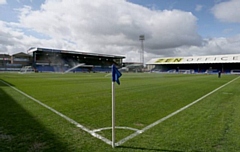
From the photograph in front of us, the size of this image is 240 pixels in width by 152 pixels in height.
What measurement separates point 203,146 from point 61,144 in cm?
319

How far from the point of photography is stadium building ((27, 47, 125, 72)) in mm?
98688

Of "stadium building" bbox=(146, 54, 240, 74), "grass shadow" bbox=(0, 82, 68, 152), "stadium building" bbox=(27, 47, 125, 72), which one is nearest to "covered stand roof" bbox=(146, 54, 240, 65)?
"stadium building" bbox=(146, 54, 240, 74)

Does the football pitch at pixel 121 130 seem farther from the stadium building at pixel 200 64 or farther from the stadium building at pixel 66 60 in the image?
the stadium building at pixel 66 60

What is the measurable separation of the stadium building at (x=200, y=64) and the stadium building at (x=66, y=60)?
3018cm

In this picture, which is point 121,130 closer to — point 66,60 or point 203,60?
point 203,60

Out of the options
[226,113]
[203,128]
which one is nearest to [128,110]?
[203,128]

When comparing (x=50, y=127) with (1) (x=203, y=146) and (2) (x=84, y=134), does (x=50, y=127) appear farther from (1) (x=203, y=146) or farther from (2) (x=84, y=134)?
(1) (x=203, y=146)

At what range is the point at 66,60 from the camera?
366ft

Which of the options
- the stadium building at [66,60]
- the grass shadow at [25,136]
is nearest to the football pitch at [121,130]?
the grass shadow at [25,136]

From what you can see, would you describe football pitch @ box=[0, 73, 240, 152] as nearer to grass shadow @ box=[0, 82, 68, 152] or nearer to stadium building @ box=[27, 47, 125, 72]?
grass shadow @ box=[0, 82, 68, 152]

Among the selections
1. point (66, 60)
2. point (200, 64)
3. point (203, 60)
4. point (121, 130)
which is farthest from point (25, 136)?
point (200, 64)

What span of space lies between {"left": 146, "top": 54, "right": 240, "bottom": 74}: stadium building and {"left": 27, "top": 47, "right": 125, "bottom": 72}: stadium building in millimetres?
30178

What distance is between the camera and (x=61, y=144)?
4320 millimetres

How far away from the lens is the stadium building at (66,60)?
98688 mm
